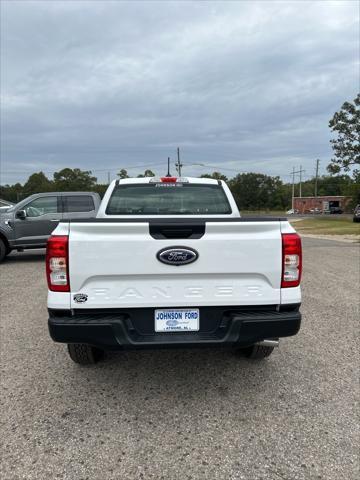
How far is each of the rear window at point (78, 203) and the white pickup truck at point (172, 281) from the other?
837 cm

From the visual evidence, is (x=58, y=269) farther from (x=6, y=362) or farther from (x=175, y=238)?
(x=6, y=362)

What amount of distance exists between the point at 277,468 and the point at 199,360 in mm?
1620

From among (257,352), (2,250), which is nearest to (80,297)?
(257,352)

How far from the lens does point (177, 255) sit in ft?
9.12

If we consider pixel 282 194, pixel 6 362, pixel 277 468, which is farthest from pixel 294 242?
pixel 282 194

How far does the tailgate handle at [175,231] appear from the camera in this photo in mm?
2760

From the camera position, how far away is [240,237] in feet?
9.21

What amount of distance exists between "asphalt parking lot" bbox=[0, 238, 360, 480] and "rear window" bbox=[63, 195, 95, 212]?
6.46 meters

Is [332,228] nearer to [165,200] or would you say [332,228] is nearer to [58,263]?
[165,200]

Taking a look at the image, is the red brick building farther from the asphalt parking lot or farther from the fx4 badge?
the fx4 badge

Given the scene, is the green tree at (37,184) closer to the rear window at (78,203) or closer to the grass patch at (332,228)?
the grass patch at (332,228)

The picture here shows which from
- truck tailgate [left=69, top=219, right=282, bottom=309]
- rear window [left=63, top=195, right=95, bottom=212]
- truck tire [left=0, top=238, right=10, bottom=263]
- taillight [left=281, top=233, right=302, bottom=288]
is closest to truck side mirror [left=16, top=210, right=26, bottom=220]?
truck tire [left=0, top=238, right=10, bottom=263]

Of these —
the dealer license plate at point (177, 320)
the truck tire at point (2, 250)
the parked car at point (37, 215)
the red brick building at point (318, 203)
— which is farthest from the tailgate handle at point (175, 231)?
the red brick building at point (318, 203)

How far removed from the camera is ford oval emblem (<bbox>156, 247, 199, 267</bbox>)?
9.08 feet
